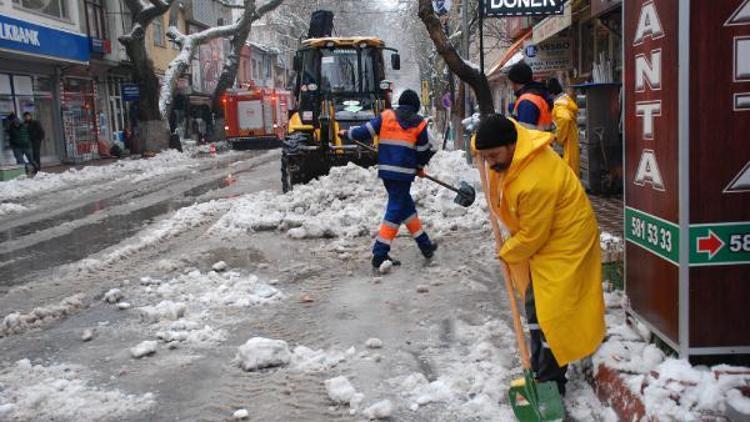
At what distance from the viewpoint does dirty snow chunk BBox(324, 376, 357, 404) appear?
4238mm

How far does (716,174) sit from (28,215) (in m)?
12.8

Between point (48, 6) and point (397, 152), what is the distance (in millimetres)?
22044

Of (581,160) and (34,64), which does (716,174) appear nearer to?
(581,160)

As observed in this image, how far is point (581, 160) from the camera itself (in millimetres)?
11414

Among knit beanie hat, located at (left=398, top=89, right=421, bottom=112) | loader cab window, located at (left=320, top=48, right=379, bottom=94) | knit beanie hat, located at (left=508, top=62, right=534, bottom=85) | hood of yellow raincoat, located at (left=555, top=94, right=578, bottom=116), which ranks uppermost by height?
loader cab window, located at (left=320, top=48, right=379, bottom=94)

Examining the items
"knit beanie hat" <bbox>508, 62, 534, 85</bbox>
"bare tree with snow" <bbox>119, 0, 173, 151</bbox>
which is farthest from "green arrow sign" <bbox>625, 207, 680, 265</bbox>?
"bare tree with snow" <bbox>119, 0, 173, 151</bbox>

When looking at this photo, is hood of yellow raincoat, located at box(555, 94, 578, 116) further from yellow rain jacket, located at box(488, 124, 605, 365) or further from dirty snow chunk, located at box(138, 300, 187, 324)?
yellow rain jacket, located at box(488, 124, 605, 365)

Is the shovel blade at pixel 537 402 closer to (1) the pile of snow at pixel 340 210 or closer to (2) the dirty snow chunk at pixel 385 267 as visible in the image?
(2) the dirty snow chunk at pixel 385 267

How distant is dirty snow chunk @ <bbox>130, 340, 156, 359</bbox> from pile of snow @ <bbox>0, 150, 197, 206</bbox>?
486 inches

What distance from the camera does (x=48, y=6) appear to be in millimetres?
24797

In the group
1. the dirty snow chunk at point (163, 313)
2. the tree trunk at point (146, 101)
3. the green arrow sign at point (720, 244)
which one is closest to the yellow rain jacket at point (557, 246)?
the green arrow sign at point (720, 244)

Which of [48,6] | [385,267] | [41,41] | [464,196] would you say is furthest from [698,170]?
[48,6]

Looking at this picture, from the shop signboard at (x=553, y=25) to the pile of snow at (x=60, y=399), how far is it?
12.4m

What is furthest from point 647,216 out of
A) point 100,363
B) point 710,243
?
point 100,363
